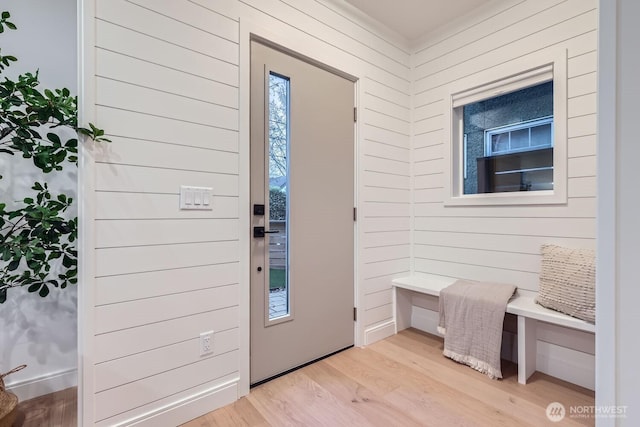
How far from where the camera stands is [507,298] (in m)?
2.07

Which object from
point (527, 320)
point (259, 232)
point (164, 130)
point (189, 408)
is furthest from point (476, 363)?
point (164, 130)

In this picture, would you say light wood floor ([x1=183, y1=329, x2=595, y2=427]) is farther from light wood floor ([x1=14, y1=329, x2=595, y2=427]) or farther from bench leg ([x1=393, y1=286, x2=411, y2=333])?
bench leg ([x1=393, y1=286, x2=411, y2=333])

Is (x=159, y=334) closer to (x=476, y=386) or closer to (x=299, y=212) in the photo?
(x=299, y=212)

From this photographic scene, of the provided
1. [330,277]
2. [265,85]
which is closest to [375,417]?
[330,277]

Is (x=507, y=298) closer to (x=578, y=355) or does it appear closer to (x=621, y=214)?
(x=578, y=355)

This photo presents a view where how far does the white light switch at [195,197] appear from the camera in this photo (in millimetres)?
1644

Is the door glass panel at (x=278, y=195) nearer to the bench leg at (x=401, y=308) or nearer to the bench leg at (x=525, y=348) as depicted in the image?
the bench leg at (x=401, y=308)

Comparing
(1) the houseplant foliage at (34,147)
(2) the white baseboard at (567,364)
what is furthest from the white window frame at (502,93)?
(1) the houseplant foliage at (34,147)

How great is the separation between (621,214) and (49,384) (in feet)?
9.89

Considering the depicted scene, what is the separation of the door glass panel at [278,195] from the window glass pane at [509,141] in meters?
1.67

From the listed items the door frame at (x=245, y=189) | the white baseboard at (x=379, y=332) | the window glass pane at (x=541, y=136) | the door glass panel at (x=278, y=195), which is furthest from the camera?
the white baseboard at (x=379, y=332)

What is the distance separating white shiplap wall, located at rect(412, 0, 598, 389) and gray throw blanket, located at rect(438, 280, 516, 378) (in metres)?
0.28

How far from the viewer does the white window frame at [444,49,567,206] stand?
2.05 meters

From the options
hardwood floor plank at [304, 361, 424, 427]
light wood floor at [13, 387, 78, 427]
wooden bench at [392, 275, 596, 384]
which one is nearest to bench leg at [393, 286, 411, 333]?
wooden bench at [392, 275, 596, 384]
